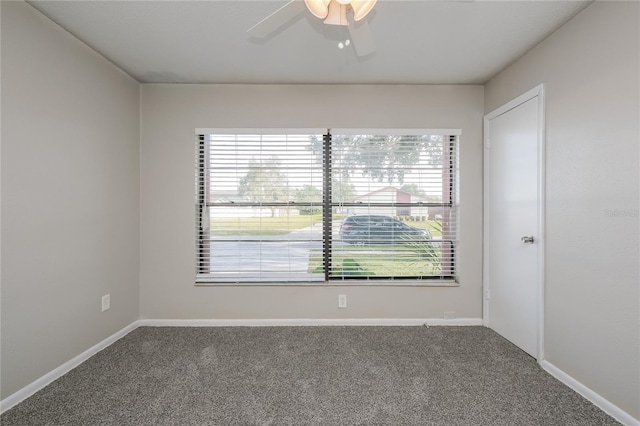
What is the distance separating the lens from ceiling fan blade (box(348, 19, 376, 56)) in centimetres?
142

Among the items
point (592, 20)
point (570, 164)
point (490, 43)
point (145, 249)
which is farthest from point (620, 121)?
point (145, 249)

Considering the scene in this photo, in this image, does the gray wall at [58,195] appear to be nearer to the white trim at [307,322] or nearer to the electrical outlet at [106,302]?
the electrical outlet at [106,302]

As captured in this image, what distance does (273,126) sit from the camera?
9.27ft

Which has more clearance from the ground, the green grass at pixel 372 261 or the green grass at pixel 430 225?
the green grass at pixel 430 225

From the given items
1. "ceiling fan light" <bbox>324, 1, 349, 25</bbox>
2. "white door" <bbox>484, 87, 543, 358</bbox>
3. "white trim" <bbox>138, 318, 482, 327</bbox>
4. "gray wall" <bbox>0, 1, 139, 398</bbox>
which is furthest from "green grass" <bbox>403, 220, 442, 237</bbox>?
"gray wall" <bbox>0, 1, 139, 398</bbox>

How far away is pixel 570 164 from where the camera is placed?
1.89 m

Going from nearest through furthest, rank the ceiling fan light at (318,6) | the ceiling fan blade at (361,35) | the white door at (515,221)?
the ceiling fan light at (318,6), the ceiling fan blade at (361,35), the white door at (515,221)

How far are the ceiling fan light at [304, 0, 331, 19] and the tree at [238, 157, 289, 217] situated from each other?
1676mm

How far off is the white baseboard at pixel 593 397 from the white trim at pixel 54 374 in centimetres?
359

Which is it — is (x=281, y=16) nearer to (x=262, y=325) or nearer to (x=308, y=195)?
(x=308, y=195)

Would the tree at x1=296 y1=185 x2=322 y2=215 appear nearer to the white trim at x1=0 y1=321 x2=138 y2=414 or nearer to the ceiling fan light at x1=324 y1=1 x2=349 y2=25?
the ceiling fan light at x1=324 y1=1 x2=349 y2=25

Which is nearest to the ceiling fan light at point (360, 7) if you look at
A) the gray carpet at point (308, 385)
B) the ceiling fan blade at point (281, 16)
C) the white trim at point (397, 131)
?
the ceiling fan blade at point (281, 16)

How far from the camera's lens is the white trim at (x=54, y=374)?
5.49 ft

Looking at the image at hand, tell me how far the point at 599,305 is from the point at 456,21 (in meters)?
2.05
